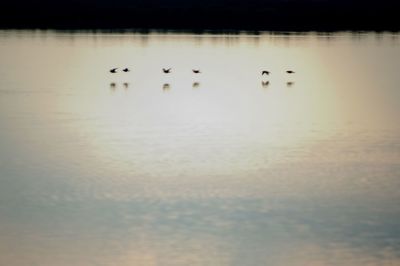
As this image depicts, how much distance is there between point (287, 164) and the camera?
67.0 ft

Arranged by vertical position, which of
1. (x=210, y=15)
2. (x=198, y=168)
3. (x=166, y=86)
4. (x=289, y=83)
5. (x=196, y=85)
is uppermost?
(x=198, y=168)

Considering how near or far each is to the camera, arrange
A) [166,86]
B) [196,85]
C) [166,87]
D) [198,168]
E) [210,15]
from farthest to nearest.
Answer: [210,15]
[196,85]
[166,86]
[166,87]
[198,168]

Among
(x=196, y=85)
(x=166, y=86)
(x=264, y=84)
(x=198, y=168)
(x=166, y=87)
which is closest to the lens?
(x=198, y=168)

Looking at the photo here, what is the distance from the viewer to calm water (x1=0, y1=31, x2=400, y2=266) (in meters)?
14.0

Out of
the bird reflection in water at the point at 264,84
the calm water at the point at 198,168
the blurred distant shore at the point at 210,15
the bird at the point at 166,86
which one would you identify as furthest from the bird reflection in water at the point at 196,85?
the blurred distant shore at the point at 210,15

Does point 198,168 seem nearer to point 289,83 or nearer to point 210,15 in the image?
point 289,83

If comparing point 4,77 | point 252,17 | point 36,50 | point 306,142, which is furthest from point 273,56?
point 252,17

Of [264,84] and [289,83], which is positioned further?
[289,83]

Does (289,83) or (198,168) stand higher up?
(198,168)

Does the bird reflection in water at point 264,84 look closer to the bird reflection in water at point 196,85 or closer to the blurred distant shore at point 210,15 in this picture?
the bird reflection in water at point 196,85

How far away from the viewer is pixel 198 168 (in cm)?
1970

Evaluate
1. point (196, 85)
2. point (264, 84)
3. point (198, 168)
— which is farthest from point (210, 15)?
point (198, 168)

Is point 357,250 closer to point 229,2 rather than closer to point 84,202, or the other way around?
point 84,202

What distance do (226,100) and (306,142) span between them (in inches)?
400
